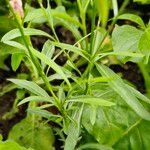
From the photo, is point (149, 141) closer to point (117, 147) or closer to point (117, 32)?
point (117, 147)

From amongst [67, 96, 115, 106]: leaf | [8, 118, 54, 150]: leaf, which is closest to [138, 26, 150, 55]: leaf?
[67, 96, 115, 106]: leaf

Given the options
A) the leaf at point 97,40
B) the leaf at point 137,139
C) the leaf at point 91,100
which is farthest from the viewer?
the leaf at point 137,139

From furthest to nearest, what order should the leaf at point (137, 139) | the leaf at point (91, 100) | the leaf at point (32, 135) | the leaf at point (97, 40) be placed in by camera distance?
the leaf at point (32, 135) < the leaf at point (137, 139) < the leaf at point (97, 40) < the leaf at point (91, 100)

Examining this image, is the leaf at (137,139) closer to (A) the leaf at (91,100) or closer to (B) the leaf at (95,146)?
(B) the leaf at (95,146)

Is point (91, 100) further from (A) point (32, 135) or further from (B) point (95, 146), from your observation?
(A) point (32, 135)

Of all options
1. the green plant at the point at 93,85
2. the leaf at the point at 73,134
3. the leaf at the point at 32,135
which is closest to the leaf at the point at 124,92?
the green plant at the point at 93,85

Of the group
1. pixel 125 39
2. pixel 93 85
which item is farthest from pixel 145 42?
pixel 93 85

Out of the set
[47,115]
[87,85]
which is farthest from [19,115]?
[87,85]
